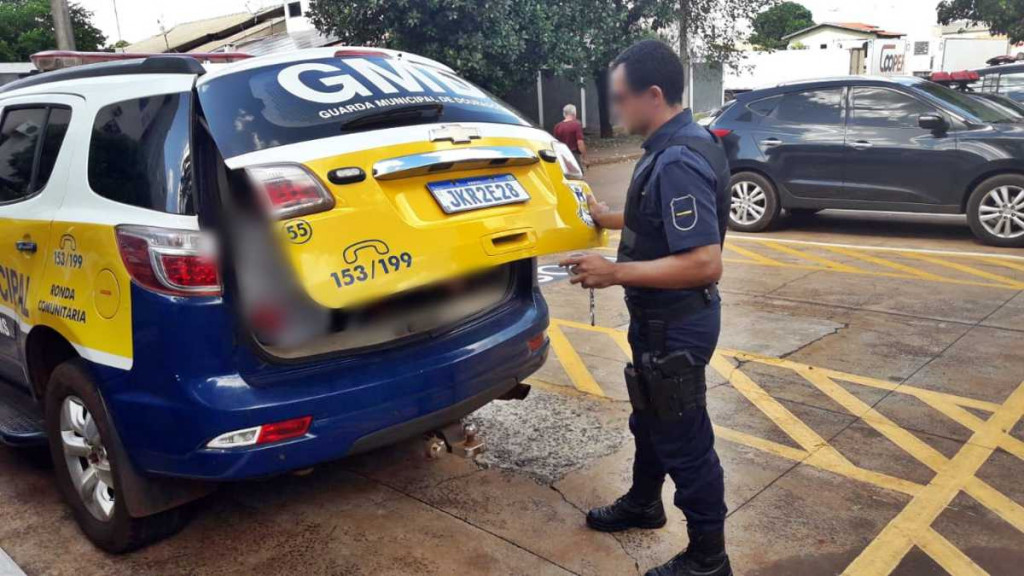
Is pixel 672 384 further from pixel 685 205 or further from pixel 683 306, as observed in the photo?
pixel 685 205

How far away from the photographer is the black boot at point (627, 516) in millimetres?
3281

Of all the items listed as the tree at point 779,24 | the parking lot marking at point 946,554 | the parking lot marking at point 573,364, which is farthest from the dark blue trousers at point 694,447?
the tree at point 779,24

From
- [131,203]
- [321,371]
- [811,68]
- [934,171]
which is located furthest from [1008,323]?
[811,68]

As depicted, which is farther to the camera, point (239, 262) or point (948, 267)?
point (948, 267)

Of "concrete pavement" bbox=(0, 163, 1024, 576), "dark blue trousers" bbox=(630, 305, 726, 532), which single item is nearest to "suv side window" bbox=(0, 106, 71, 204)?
"concrete pavement" bbox=(0, 163, 1024, 576)

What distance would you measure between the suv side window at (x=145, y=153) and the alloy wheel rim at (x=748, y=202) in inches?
293

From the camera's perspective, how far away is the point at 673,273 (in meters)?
2.64

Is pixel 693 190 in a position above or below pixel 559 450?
above

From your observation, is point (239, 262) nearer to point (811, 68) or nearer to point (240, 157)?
point (240, 157)

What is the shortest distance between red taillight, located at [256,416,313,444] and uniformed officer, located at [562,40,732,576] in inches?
38.7

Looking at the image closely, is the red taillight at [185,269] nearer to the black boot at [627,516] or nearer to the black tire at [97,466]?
the black tire at [97,466]

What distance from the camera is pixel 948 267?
7.45 meters

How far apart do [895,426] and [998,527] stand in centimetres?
98

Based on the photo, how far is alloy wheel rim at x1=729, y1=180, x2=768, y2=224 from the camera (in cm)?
940
